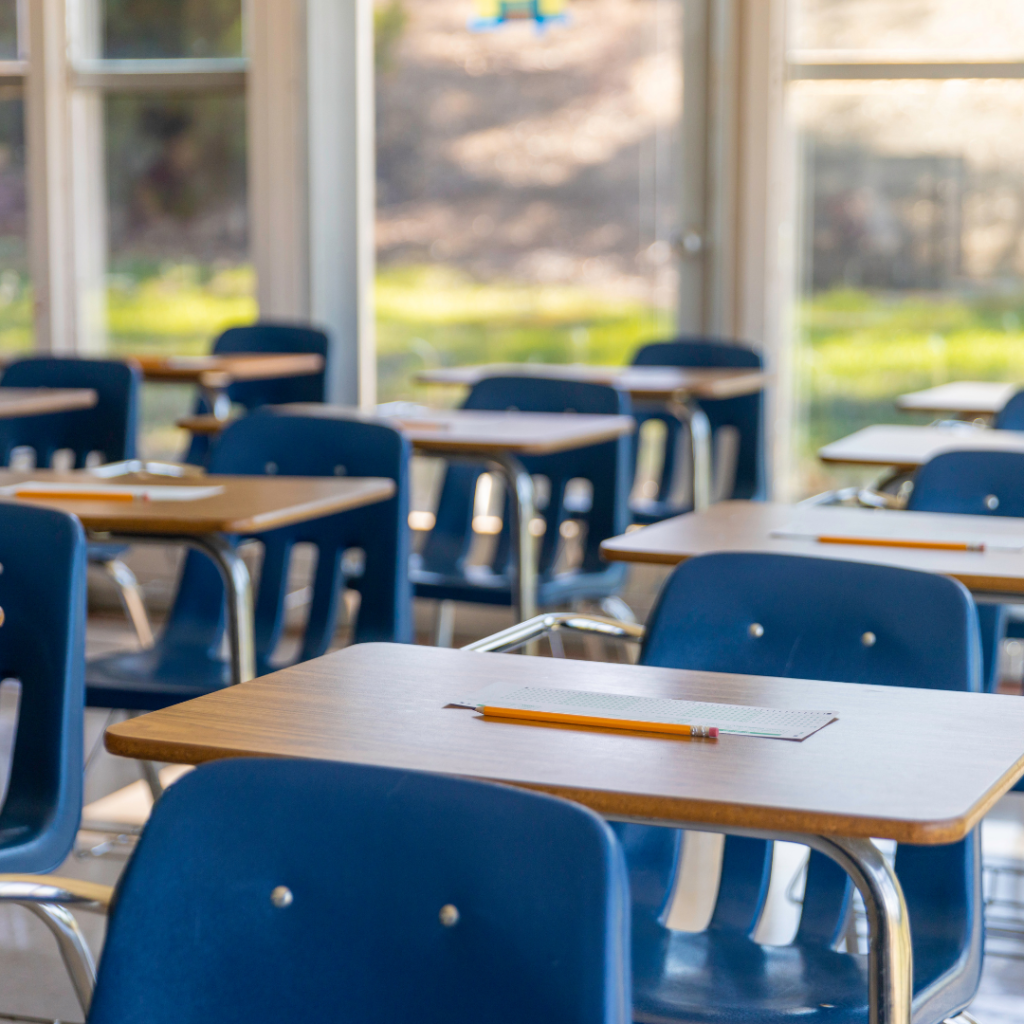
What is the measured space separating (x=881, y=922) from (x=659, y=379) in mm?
3522

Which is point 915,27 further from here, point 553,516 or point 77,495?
point 77,495

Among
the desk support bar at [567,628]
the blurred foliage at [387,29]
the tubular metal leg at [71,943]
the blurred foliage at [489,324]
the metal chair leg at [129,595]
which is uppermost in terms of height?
the blurred foliage at [387,29]

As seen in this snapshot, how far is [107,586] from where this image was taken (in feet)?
20.5

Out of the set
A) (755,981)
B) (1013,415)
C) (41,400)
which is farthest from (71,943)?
(1013,415)

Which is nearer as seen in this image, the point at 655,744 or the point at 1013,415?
the point at 655,744

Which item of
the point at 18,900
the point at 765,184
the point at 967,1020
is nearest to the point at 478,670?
the point at 18,900

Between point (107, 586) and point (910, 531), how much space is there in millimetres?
4306

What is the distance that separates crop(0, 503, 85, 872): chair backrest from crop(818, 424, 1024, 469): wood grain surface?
1785 mm

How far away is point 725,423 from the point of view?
4.96 metres

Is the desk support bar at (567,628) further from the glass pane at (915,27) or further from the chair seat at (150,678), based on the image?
the glass pane at (915,27)

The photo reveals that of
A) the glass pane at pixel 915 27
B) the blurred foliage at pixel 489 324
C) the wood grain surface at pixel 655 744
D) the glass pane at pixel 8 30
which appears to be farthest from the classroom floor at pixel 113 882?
the glass pane at pixel 8 30

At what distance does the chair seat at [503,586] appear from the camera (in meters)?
3.78

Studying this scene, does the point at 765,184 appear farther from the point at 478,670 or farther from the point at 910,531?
the point at 478,670

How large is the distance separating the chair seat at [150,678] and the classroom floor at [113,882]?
14.1 inches
